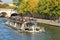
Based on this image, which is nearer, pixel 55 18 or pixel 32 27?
pixel 32 27

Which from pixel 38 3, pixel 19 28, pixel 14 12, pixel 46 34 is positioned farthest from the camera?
pixel 14 12

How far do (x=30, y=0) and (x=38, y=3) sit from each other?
10.0m

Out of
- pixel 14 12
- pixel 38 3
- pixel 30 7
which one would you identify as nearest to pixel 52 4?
pixel 38 3

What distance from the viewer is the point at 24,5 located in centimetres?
9981

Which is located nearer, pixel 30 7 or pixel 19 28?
pixel 19 28

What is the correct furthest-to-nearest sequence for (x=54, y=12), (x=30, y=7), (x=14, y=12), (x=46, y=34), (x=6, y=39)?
1. (x=14, y=12)
2. (x=30, y=7)
3. (x=54, y=12)
4. (x=46, y=34)
5. (x=6, y=39)

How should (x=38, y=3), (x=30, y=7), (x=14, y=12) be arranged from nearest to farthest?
(x=38, y=3) < (x=30, y=7) < (x=14, y=12)

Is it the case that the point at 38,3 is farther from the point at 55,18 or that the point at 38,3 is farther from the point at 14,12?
the point at 14,12

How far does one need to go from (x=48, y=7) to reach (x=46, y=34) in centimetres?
2355

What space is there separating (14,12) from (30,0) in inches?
914

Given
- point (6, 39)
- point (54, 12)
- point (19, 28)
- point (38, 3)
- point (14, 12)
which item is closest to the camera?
point (6, 39)

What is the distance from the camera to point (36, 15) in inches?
3853

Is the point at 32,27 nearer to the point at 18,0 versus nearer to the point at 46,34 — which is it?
the point at 46,34

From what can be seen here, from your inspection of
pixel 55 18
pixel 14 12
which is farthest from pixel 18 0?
pixel 55 18
